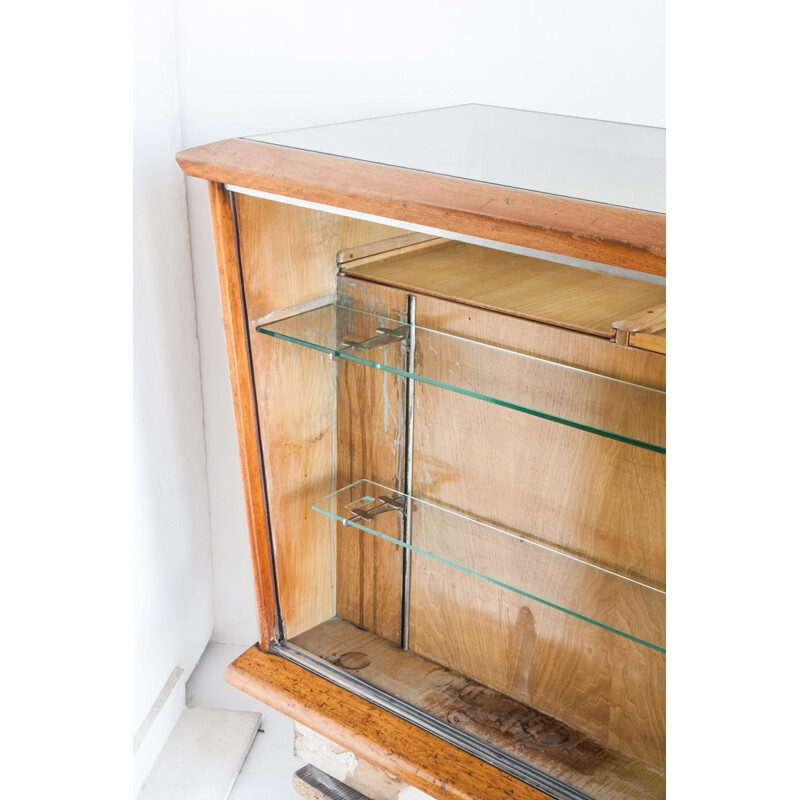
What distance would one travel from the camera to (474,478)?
1.00 metres

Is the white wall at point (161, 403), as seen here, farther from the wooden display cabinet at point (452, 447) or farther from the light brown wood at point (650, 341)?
the light brown wood at point (650, 341)

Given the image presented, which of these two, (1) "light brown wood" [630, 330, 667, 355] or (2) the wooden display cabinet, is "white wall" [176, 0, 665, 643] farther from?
(1) "light brown wood" [630, 330, 667, 355]

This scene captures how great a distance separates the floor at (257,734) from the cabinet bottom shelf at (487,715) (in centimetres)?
25

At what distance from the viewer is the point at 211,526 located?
1.47 metres

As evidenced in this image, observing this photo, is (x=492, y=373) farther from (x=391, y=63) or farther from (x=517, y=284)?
(x=391, y=63)

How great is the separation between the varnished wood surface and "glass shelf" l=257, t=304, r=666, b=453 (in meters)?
0.19

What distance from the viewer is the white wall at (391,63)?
40.1 inches

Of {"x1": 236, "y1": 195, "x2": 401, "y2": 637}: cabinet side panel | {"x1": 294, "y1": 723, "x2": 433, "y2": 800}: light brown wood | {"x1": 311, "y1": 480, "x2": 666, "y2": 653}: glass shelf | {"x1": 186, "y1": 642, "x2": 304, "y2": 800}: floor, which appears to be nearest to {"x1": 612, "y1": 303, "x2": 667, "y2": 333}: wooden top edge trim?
{"x1": 311, "y1": 480, "x2": 666, "y2": 653}: glass shelf

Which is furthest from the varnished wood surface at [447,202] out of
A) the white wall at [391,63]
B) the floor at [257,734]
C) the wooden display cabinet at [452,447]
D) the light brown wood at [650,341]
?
the floor at [257,734]

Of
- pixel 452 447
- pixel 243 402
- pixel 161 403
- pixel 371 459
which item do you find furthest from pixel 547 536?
pixel 161 403

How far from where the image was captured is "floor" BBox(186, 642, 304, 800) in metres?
1.22

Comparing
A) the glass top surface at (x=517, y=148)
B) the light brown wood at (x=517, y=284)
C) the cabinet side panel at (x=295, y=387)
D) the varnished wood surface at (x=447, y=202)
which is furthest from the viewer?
the cabinet side panel at (x=295, y=387)
